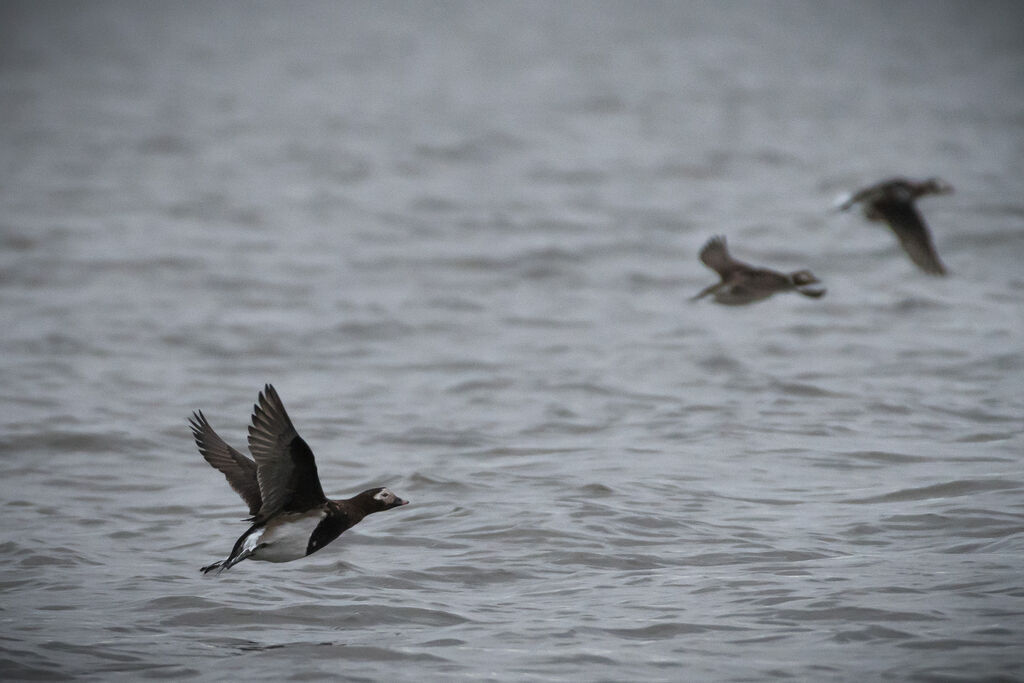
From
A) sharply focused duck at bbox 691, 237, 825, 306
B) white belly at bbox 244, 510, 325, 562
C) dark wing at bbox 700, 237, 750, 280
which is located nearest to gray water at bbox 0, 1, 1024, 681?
white belly at bbox 244, 510, 325, 562

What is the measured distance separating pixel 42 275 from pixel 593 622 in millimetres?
9158

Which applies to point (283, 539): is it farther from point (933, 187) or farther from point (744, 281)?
point (933, 187)

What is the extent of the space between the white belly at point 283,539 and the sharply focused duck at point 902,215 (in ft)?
12.1

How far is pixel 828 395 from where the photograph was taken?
1002 cm

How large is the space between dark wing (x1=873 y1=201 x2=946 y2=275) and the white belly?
389cm

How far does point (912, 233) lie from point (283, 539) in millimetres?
4104

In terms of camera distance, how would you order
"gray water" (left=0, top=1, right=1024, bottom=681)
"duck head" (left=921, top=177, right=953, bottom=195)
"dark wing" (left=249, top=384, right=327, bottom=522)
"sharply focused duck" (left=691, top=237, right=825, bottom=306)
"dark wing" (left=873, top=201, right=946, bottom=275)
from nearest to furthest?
"dark wing" (left=249, top=384, right=327, bottom=522) < "gray water" (left=0, top=1, right=1024, bottom=681) < "dark wing" (left=873, top=201, right=946, bottom=275) < "duck head" (left=921, top=177, right=953, bottom=195) < "sharply focused duck" (left=691, top=237, right=825, bottom=306)

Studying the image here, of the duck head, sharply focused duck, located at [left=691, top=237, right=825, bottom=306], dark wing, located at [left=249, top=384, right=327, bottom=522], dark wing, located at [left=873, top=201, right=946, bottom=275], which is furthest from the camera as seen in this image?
sharply focused duck, located at [left=691, top=237, right=825, bottom=306]

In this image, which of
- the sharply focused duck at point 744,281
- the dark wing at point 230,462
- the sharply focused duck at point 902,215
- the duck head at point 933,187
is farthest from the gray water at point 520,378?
the duck head at point 933,187

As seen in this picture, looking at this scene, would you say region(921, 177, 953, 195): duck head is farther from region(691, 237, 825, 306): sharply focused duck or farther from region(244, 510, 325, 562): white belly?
region(244, 510, 325, 562): white belly

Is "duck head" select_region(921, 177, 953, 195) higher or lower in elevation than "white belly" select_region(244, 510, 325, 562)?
higher

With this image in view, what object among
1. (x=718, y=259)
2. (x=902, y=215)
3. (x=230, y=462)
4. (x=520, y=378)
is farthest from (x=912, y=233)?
(x=230, y=462)

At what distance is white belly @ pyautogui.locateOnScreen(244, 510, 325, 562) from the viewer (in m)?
5.73

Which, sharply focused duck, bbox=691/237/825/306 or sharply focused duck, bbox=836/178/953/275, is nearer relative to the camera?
sharply focused duck, bbox=836/178/953/275
